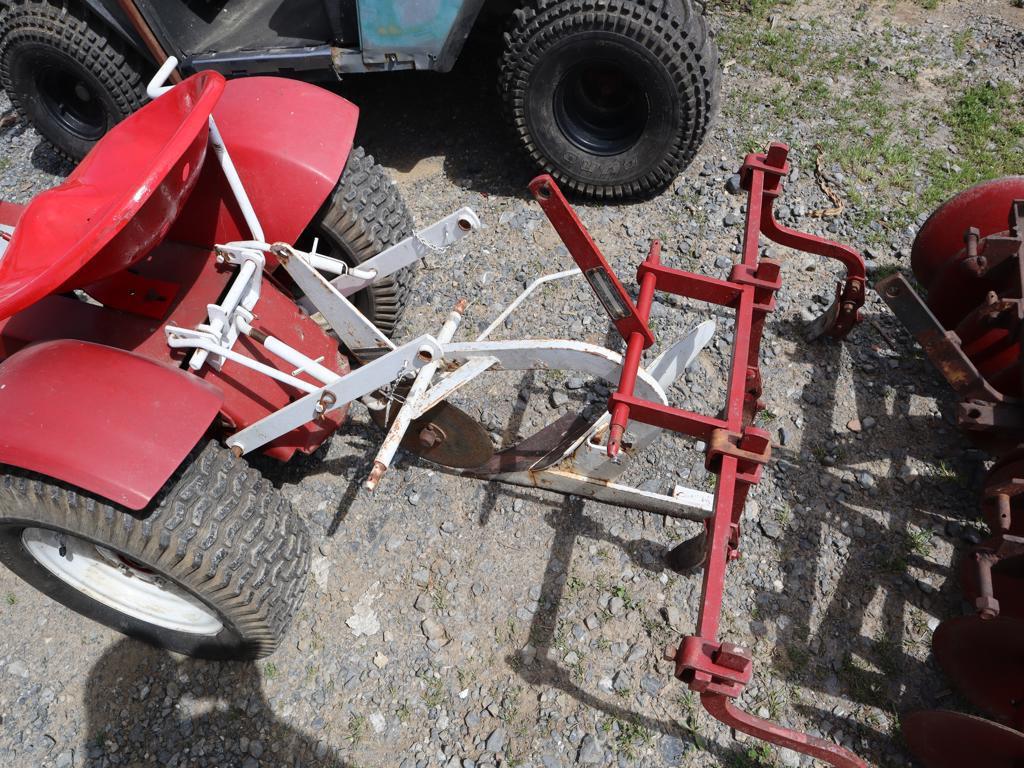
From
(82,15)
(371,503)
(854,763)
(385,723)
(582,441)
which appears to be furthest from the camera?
(82,15)

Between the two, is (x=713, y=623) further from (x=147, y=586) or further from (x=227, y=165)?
(x=227, y=165)

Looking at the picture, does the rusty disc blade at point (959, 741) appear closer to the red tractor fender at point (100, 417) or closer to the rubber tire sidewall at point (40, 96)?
the red tractor fender at point (100, 417)

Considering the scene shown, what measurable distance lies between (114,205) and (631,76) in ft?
7.84

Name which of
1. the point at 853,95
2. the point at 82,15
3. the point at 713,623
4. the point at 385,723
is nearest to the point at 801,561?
the point at 713,623

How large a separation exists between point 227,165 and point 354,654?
1.61 meters

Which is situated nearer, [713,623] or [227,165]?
[713,623]

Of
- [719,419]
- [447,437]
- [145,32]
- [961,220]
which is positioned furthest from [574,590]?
[145,32]

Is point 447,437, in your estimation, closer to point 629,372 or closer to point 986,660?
point 629,372

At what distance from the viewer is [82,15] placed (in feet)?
11.3

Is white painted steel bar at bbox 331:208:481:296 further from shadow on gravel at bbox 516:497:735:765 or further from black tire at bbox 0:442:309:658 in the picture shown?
shadow on gravel at bbox 516:497:735:765

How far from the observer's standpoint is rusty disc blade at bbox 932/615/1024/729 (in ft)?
6.70

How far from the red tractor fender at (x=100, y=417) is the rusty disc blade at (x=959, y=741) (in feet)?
6.99

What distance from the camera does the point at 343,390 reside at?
6.71ft

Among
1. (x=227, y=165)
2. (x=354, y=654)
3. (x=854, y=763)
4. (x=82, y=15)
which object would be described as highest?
(x=82, y=15)
